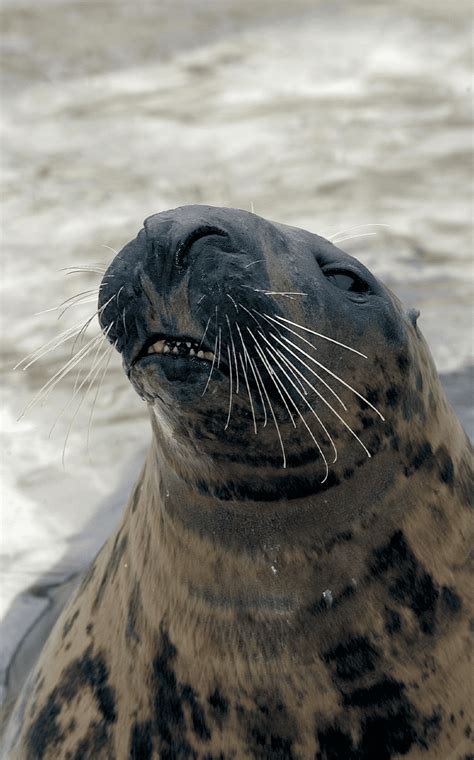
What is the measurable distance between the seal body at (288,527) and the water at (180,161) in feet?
3.82

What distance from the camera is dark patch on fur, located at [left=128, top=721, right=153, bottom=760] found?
2635 mm

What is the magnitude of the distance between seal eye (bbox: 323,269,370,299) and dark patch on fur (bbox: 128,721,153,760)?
1.05 m

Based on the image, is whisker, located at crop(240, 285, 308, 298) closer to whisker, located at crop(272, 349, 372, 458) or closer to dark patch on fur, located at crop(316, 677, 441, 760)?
whisker, located at crop(272, 349, 372, 458)

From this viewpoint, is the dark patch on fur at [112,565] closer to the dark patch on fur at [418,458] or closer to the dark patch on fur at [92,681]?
the dark patch on fur at [92,681]

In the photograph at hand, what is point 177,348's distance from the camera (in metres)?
2.35

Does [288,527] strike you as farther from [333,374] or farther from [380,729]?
[380,729]

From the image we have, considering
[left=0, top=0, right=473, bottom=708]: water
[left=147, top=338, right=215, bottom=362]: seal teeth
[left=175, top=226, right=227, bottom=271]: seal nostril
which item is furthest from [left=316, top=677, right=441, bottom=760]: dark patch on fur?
[left=0, top=0, right=473, bottom=708]: water

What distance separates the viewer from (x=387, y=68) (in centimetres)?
893


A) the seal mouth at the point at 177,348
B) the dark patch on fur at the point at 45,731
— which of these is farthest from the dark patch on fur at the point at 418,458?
the dark patch on fur at the point at 45,731

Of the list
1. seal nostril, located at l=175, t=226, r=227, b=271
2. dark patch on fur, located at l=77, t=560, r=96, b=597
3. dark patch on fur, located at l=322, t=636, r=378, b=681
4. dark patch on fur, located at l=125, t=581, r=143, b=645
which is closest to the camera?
seal nostril, located at l=175, t=226, r=227, b=271

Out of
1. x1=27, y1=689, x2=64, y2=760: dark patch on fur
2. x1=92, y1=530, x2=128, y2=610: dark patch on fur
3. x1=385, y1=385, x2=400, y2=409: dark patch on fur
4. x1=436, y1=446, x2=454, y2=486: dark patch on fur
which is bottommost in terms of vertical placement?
x1=27, y1=689, x2=64, y2=760: dark patch on fur

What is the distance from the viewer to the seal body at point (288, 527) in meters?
2.36

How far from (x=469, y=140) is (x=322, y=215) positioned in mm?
1565

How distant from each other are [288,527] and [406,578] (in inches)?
11.6
